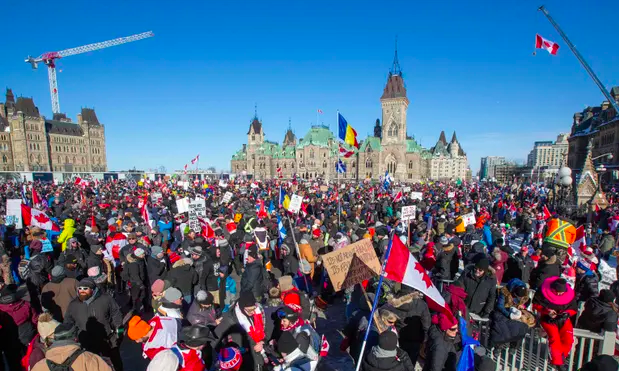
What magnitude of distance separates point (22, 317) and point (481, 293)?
6.56 meters

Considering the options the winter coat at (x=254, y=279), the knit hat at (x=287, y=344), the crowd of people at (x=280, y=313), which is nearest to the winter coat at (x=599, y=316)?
the crowd of people at (x=280, y=313)

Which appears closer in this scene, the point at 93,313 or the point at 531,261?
the point at 93,313

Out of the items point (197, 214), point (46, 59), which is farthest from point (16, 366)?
point (46, 59)

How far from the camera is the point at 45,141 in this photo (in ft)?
243

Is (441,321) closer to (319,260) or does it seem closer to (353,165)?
(319,260)

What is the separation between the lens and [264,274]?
5.73 metres

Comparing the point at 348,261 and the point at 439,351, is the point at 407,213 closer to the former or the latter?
the point at 348,261

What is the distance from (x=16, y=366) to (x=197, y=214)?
6.54 metres

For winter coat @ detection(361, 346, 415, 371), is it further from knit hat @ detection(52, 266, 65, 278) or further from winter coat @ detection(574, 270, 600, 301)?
knit hat @ detection(52, 266, 65, 278)

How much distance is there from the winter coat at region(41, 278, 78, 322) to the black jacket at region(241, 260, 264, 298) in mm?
2639

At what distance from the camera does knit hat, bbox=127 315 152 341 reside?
3463 millimetres

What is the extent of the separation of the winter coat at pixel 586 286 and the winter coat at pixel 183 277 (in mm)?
6861

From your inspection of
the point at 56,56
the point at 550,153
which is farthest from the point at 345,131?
the point at 550,153

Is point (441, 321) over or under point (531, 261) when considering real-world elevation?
over
